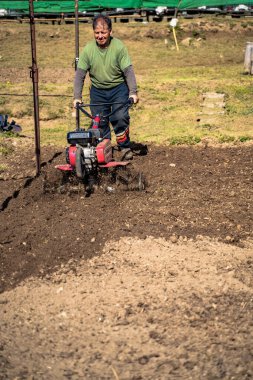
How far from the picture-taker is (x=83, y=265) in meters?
5.23

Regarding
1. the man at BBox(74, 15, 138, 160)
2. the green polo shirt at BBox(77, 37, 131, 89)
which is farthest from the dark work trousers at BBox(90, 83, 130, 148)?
the green polo shirt at BBox(77, 37, 131, 89)

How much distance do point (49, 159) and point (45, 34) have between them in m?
19.1

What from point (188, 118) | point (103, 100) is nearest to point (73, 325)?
point (103, 100)

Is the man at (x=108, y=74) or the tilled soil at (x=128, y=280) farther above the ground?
the man at (x=108, y=74)

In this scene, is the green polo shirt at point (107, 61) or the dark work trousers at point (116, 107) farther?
the dark work trousers at point (116, 107)

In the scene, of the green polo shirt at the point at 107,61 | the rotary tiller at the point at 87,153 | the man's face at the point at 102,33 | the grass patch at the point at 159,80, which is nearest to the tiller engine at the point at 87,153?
the rotary tiller at the point at 87,153

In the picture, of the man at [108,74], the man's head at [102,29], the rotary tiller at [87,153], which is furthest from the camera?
the man at [108,74]

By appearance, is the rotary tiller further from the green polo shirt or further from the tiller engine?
the green polo shirt

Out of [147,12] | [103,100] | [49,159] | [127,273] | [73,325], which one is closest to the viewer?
[73,325]

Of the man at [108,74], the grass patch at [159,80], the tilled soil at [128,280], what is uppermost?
the man at [108,74]

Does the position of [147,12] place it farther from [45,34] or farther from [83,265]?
[83,265]

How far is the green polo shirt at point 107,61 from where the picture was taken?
753cm

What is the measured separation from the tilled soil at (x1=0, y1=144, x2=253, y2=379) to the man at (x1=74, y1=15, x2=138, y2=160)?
105 centimetres

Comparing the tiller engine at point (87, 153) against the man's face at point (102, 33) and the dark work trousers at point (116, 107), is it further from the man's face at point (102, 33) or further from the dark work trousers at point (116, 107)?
the man's face at point (102, 33)
